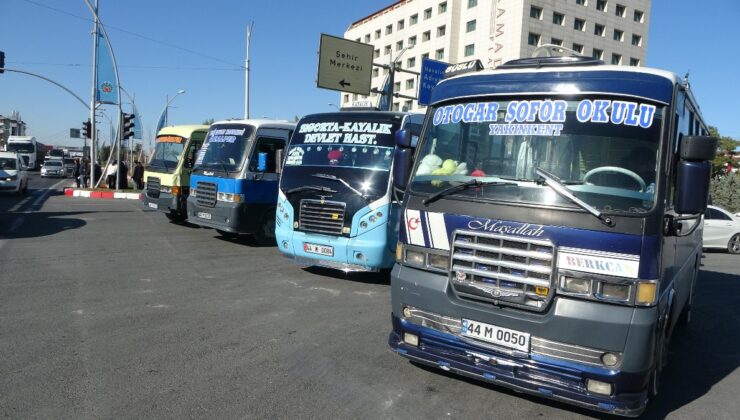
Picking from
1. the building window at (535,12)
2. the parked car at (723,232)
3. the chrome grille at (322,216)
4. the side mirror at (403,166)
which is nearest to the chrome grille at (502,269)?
the side mirror at (403,166)

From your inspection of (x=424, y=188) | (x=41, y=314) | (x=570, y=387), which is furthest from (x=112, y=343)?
(x=570, y=387)

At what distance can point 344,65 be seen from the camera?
2409 cm

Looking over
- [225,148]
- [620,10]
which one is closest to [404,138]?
[225,148]

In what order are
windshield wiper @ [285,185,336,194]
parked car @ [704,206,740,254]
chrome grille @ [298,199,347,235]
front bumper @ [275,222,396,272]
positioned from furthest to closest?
parked car @ [704,206,740,254], windshield wiper @ [285,185,336,194], chrome grille @ [298,199,347,235], front bumper @ [275,222,396,272]

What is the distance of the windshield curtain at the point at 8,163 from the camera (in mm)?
23109

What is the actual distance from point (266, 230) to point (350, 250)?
13.7 ft

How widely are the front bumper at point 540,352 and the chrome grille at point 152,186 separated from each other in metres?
12.0

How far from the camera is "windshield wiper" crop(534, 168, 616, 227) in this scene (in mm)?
3672

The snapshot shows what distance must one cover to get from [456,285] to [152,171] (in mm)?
12784

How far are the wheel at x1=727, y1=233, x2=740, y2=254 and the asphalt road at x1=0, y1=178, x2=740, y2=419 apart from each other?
817 centimetres

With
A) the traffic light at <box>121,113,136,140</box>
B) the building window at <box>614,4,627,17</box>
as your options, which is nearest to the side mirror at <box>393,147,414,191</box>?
the traffic light at <box>121,113,136,140</box>

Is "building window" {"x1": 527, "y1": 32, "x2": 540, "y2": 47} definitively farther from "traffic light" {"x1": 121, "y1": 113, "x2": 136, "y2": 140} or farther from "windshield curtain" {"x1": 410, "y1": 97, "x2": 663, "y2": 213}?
"windshield curtain" {"x1": 410, "y1": 97, "x2": 663, "y2": 213}

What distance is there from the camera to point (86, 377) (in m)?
4.35

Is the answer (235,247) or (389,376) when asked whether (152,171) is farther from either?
(389,376)
